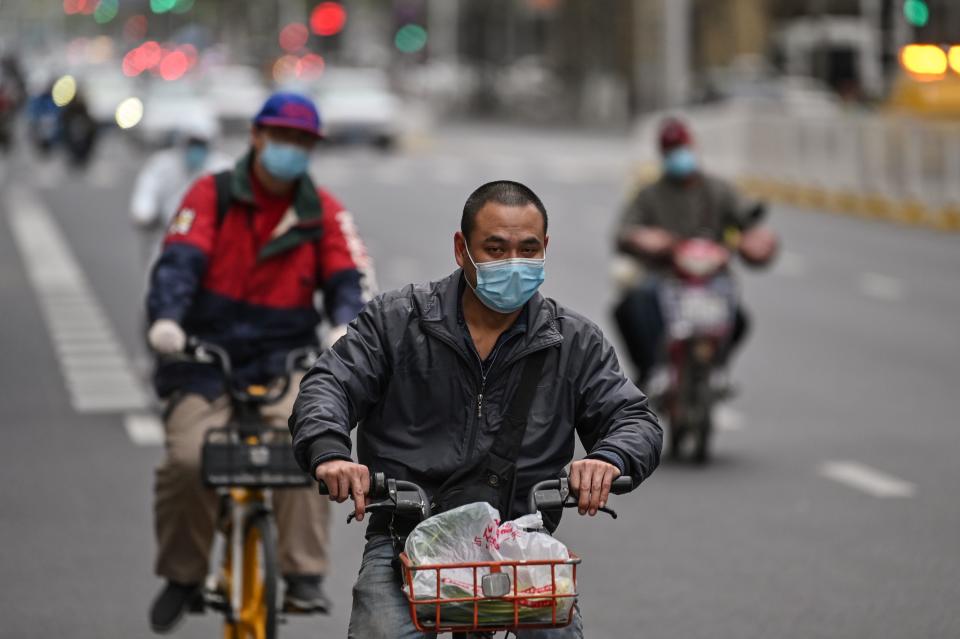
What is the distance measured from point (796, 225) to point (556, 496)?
2684 cm

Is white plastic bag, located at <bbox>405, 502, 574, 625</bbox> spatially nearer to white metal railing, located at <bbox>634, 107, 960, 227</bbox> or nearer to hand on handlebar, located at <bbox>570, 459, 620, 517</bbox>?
hand on handlebar, located at <bbox>570, 459, 620, 517</bbox>

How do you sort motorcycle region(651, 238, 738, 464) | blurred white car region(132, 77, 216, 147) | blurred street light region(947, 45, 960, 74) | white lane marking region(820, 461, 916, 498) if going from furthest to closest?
blurred white car region(132, 77, 216, 147) → blurred street light region(947, 45, 960, 74) → motorcycle region(651, 238, 738, 464) → white lane marking region(820, 461, 916, 498)

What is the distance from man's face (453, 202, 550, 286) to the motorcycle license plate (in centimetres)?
721

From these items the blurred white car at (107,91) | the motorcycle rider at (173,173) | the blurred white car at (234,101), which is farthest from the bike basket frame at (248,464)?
the blurred white car at (234,101)

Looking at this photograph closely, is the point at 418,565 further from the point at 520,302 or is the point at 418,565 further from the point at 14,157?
the point at 14,157

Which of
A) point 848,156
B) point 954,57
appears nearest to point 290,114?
point 954,57

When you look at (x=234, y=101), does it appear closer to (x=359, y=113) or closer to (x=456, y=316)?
(x=359, y=113)

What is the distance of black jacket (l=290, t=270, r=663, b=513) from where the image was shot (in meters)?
5.10

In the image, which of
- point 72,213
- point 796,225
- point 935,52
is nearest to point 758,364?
point 935,52

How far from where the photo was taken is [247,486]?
695 cm

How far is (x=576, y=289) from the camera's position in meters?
22.5

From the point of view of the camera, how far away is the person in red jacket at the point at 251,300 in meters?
7.32

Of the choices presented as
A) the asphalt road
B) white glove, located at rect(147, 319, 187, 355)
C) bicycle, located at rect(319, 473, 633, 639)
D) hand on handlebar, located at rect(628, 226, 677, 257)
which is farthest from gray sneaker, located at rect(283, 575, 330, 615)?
hand on handlebar, located at rect(628, 226, 677, 257)

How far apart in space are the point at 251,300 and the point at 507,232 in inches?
104
